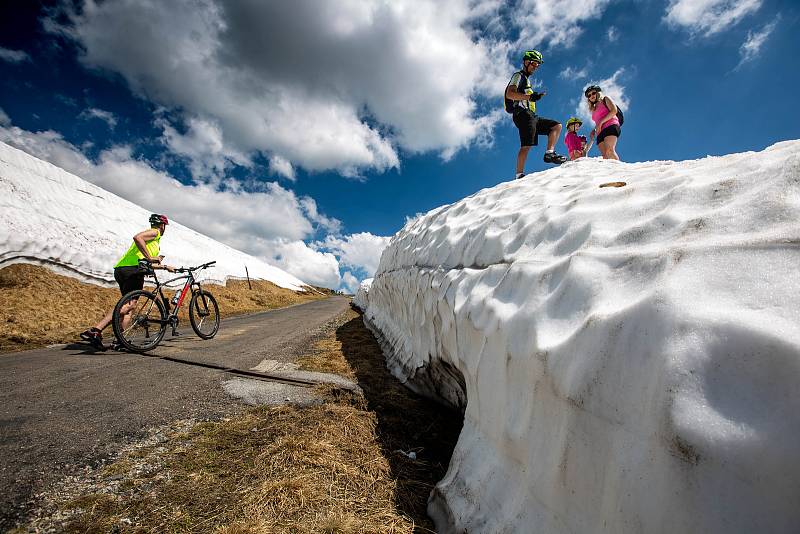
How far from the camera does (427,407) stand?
3.19 metres

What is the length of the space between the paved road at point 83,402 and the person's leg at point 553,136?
5313mm

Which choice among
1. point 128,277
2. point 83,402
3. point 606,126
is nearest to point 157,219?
point 128,277

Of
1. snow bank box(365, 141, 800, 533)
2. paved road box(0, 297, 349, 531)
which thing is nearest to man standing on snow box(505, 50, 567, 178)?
snow bank box(365, 141, 800, 533)

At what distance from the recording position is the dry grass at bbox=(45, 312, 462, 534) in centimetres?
154

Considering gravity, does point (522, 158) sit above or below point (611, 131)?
below

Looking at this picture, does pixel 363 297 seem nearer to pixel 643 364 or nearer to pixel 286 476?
pixel 286 476

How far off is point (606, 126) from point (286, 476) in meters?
6.13

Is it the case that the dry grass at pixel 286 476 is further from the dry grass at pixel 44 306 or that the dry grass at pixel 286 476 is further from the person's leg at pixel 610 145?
the dry grass at pixel 44 306

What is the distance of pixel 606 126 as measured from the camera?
5.21 m

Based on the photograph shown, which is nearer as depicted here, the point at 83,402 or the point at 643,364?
the point at 643,364

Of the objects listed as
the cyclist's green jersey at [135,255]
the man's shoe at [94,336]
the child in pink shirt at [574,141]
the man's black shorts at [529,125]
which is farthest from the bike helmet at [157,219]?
the child in pink shirt at [574,141]

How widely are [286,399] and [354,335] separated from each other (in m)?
4.09

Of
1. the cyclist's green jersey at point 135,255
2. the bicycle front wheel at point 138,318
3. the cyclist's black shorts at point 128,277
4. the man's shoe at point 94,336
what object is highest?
the cyclist's green jersey at point 135,255

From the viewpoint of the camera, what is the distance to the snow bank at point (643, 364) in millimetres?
763
